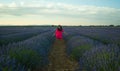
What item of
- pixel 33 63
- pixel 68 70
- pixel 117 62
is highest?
pixel 117 62

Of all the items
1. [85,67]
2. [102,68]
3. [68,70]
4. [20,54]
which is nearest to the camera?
[102,68]

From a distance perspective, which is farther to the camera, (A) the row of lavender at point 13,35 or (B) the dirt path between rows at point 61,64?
(A) the row of lavender at point 13,35

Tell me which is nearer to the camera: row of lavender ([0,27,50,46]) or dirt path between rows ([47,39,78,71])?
dirt path between rows ([47,39,78,71])

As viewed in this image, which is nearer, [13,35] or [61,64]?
[61,64]

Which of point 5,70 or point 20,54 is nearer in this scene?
point 5,70

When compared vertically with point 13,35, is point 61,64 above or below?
below

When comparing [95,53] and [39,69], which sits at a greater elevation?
[95,53]

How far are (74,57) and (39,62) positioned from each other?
242cm

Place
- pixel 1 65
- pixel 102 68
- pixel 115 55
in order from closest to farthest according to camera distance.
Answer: pixel 1 65 < pixel 102 68 < pixel 115 55

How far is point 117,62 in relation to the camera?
3.19 m

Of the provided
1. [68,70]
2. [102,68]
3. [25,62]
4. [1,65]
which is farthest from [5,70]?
[68,70]

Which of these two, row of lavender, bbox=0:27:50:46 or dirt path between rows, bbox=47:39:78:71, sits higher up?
row of lavender, bbox=0:27:50:46

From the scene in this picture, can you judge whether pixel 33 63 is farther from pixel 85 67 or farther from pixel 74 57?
pixel 74 57

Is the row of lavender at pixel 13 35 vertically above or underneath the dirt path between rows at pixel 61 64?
above
